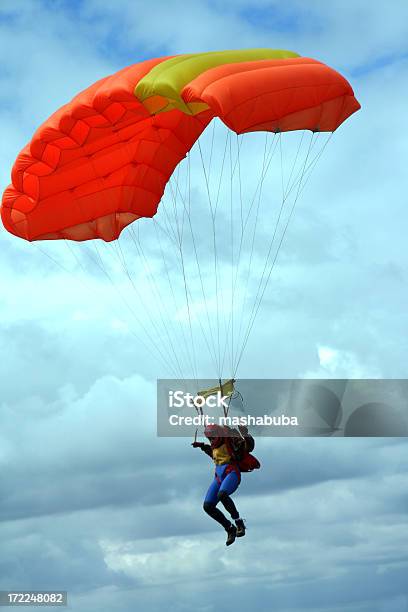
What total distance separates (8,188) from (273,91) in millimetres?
7454

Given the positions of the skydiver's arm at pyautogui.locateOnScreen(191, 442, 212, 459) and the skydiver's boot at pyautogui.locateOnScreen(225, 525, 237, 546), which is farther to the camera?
the skydiver's arm at pyautogui.locateOnScreen(191, 442, 212, 459)

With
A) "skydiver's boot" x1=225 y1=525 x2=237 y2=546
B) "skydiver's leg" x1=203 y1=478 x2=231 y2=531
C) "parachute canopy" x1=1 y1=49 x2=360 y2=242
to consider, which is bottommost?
"skydiver's boot" x1=225 y1=525 x2=237 y2=546

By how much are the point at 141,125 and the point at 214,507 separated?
861 cm

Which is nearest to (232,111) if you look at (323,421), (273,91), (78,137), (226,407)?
(273,91)

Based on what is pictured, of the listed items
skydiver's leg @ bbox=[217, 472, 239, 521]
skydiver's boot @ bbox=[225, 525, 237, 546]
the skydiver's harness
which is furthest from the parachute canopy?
skydiver's boot @ bbox=[225, 525, 237, 546]

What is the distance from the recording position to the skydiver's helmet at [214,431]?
2708cm

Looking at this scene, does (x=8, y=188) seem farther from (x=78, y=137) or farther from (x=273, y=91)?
(x=273, y=91)

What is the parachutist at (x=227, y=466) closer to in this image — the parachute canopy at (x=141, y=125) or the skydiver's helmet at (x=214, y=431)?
the skydiver's helmet at (x=214, y=431)

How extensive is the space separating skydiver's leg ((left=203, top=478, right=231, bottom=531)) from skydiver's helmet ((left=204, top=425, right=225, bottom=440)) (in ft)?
3.05

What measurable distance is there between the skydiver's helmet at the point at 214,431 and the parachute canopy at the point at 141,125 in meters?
5.86

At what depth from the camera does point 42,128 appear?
28.2 m

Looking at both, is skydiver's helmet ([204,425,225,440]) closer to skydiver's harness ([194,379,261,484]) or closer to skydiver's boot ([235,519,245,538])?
skydiver's harness ([194,379,261,484])

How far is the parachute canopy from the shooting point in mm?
26172

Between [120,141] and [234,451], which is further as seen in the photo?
[120,141]
